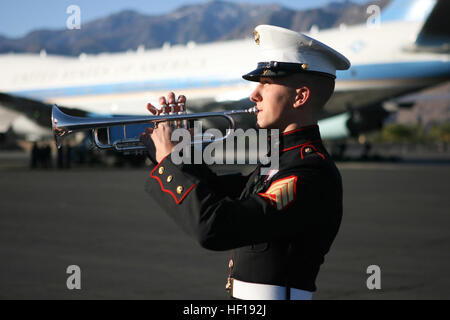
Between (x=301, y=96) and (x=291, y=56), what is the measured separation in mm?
181

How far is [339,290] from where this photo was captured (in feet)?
21.6

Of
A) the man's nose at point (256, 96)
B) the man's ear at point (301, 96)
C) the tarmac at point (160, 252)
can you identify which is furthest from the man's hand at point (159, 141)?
the tarmac at point (160, 252)

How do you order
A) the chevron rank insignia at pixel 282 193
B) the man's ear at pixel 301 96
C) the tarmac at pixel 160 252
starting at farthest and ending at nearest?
the tarmac at pixel 160 252
the man's ear at pixel 301 96
the chevron rank insignia at pixel 282 193

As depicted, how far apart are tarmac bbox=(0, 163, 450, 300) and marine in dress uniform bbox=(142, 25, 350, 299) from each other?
3.88 metres

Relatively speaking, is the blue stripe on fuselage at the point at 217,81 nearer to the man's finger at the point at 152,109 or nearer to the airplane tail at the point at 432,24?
the airplane tail at the point at 432,24

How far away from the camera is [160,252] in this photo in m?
8.73

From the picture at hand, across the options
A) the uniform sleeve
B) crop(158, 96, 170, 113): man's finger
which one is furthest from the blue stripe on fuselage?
the uniform sleeve

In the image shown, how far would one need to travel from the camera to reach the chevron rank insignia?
2.28m

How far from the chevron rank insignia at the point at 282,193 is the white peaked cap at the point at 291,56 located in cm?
43

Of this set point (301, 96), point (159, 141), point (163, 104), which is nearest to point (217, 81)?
point (163, 104)

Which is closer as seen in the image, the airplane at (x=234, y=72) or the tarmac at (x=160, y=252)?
the tarmac at (x=160, y=252)

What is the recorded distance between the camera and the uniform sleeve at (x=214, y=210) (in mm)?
2135

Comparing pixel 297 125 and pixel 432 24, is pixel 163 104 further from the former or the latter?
pixel 432 24

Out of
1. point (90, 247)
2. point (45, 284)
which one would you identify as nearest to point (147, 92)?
point (90, 247)
